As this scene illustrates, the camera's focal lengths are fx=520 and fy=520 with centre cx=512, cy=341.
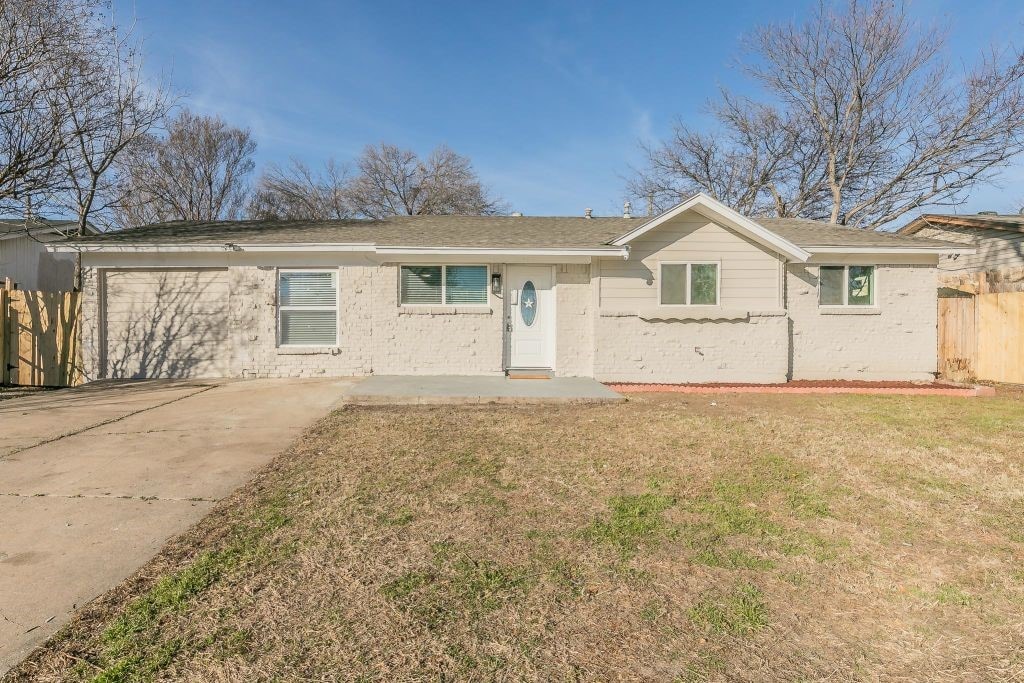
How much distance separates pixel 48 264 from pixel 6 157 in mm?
10556

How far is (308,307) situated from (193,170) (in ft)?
83.1

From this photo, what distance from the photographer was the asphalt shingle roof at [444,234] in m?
10.5

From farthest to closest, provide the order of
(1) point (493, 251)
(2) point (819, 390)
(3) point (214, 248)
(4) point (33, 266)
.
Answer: (4) point (33, 266)
(3) point (214, 248)
(1) point (493, 251)
(2) point (819, 390)

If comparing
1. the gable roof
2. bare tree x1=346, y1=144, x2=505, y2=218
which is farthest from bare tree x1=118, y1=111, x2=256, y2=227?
the gable roof

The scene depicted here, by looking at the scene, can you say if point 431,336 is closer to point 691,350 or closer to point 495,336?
point 495,336

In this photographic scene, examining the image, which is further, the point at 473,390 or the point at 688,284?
the point at 688,284

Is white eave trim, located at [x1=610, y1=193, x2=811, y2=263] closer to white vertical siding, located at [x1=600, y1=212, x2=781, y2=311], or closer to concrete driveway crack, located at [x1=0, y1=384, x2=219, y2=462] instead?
white vertical siding, located at [x1=600, y1=212, x2=781, y2=311]

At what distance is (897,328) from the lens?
36.1 ft

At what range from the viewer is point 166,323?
10.8 meters

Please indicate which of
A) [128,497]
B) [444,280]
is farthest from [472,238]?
[128,497]

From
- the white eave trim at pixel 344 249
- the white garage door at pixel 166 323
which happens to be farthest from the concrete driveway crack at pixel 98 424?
the white eave trim at pixel 344 249

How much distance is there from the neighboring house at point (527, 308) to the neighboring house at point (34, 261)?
8854mm

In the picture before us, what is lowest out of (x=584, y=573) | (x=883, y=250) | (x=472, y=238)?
(x=584, y=573)

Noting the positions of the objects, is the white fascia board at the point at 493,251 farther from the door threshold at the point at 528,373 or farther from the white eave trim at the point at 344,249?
the door threshold at the point at 528,373
